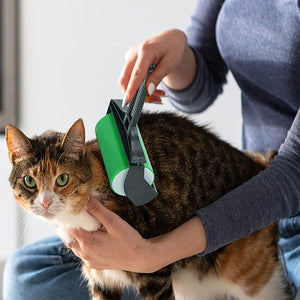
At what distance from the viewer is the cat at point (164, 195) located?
84 cm

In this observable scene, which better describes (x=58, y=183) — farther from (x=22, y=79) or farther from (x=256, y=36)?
(x=22, y=79)

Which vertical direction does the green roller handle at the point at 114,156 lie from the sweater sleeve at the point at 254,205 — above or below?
above

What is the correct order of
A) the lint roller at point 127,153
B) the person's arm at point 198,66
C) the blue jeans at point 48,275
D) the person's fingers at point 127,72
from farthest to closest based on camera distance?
the person's arm at point 198,66, the blue jeans at point 48,275, the person's fingers at point 127,72, the lint roller at point 127,153

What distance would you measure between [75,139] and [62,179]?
3.0 inches

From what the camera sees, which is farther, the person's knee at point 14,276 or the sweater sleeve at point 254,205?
the person's knee at point 14,276

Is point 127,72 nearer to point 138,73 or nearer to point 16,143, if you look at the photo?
point 138,73

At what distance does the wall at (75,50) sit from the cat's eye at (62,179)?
97cm

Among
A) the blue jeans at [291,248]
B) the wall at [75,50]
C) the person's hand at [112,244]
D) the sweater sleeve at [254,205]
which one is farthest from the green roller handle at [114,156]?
the wall at [75,50]

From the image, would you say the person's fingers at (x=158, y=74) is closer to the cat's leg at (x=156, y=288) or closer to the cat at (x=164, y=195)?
the cat at (x=164, y=195)

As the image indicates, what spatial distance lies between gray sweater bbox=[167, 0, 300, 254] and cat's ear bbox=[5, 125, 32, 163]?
361 millimetres

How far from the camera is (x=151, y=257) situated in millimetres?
873

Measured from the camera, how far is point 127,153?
77 centimetres

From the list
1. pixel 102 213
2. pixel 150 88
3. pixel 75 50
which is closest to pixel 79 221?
pixel 102 213

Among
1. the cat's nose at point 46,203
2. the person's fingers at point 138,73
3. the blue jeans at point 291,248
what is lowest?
the blue jeans at point 291,248
